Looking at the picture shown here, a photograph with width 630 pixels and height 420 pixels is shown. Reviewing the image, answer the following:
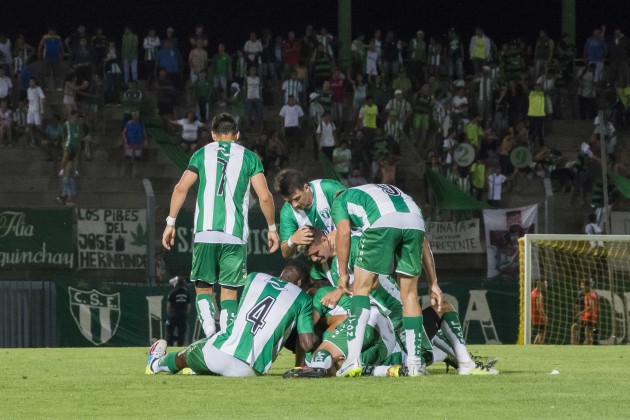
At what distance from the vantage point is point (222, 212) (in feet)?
35.9

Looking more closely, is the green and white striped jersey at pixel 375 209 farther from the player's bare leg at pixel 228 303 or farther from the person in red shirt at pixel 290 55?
the person in red shirt at pixel 290 55

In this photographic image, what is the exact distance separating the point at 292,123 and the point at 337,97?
168 centimetres

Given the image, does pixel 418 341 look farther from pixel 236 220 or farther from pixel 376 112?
pixel 376 112

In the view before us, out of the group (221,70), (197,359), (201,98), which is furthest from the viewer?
(221,70)

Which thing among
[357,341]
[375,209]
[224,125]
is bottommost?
[357,341]

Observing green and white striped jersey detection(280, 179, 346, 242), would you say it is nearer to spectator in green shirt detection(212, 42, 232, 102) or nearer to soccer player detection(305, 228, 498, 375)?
soccer player detection(305, 228, 498, 375)

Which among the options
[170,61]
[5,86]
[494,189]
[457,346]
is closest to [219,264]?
[457,346]

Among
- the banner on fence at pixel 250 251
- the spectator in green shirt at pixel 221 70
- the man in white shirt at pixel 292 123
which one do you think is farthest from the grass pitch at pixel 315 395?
the spectator in green shirt at pixel 221 70

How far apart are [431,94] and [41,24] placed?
11.5 m

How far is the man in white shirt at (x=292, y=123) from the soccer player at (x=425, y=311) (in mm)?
18498

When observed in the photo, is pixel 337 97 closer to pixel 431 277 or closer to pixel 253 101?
pixel 253 101

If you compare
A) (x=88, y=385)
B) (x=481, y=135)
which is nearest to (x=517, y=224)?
(x=481, y=135)

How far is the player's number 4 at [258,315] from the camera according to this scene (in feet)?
30.3

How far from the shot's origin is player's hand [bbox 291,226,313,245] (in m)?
10.2
